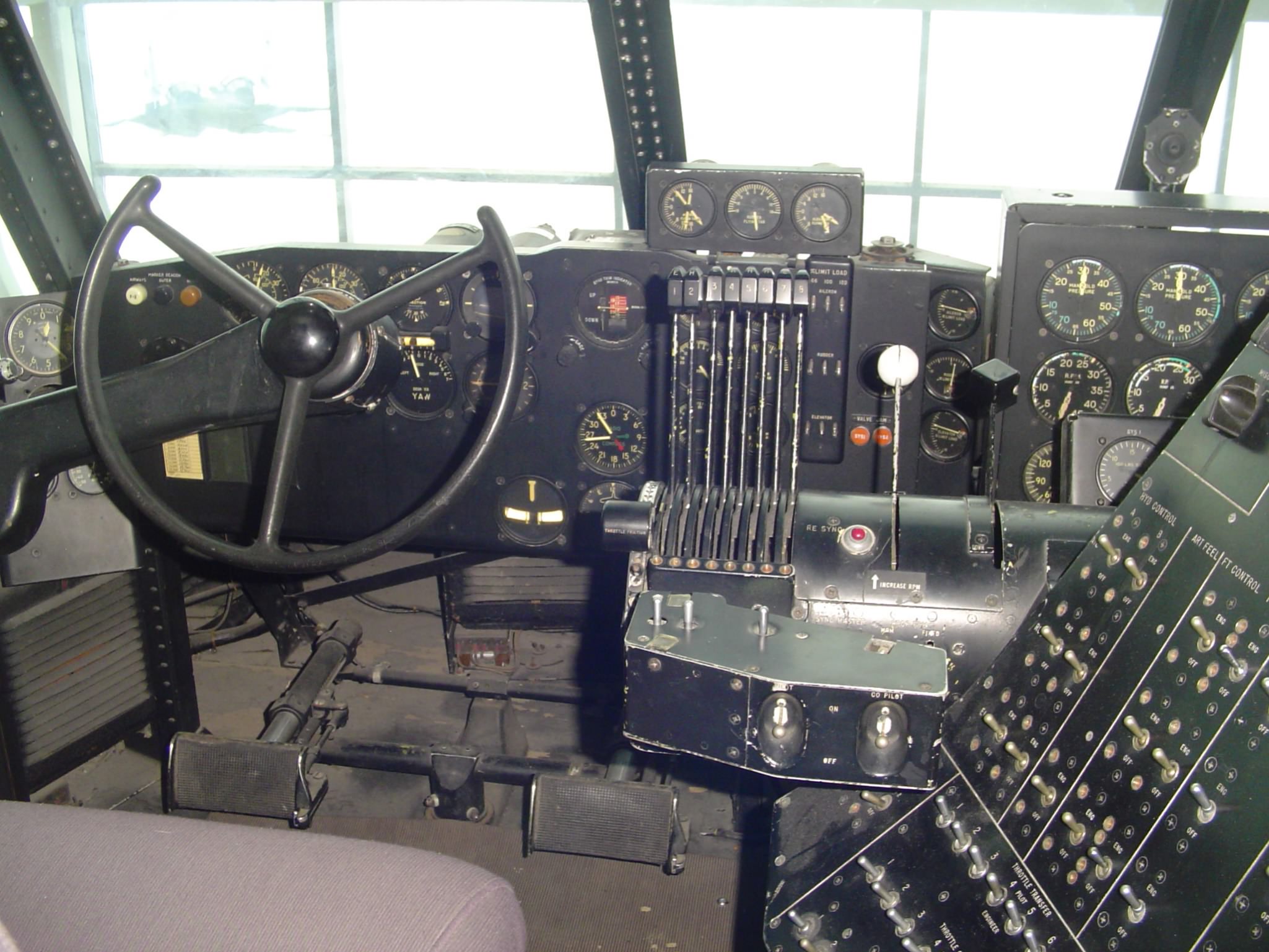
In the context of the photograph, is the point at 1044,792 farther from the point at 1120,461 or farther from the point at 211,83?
the point at 211,83

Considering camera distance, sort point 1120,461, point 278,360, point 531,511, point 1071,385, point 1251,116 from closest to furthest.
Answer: point 278,360
point 1120,461
point 1071,385
point 531,511
point 1251,116

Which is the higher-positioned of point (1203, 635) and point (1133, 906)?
point (1203, 635)

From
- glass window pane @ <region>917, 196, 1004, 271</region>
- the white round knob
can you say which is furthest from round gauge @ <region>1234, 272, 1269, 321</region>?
glass window pane @ <region>917, 196, 1004, 271</region>

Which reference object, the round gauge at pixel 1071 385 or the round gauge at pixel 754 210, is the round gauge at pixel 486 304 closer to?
the round gauge at pixel 754 210

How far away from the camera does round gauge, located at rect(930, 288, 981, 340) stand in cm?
267

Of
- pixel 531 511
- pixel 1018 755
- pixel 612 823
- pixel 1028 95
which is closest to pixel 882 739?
pixel 1018 755

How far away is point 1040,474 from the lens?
2578mm

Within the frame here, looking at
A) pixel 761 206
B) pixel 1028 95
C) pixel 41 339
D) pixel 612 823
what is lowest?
pixel 612 823

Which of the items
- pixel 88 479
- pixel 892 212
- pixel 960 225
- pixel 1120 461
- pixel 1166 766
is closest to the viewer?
pixel 1166 766

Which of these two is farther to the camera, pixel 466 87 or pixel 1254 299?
pixel 466 87

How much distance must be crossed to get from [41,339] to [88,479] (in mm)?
420

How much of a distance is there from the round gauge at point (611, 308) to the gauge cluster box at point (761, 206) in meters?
0.17

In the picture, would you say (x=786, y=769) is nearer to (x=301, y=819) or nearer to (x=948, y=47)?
(x=301, y=819)

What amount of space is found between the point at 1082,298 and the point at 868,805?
153cm
